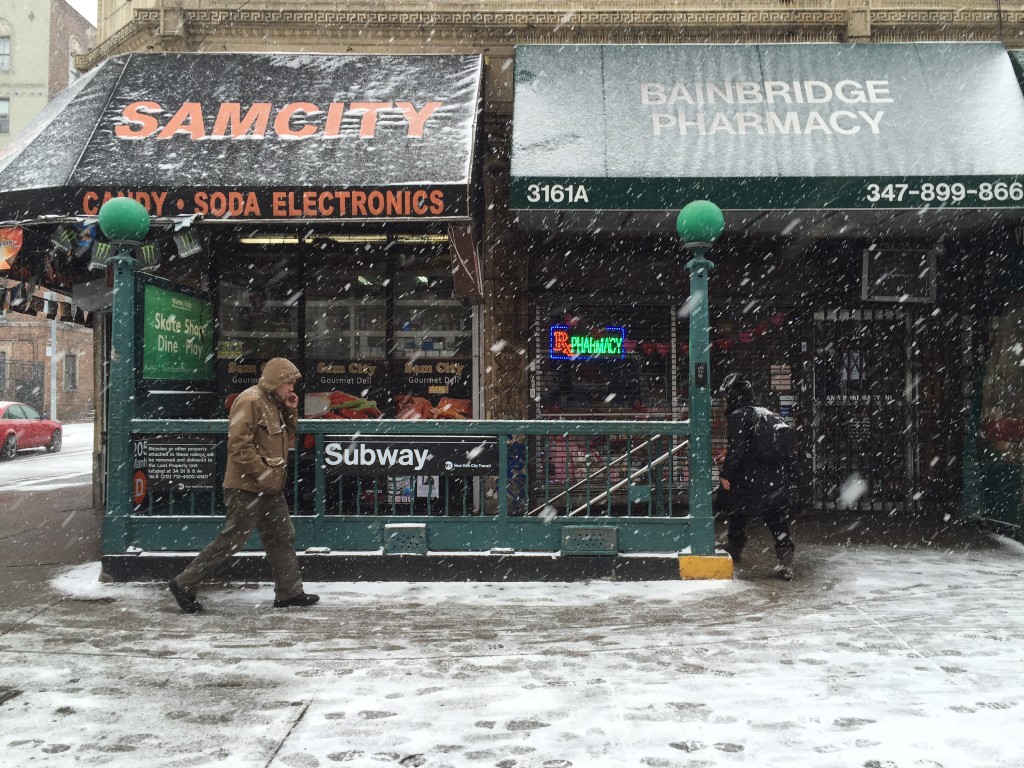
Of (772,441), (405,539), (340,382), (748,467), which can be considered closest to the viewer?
(405,539)

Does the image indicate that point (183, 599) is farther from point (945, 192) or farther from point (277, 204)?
point (945, 192)

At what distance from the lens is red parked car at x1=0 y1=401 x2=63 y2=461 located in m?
21.9

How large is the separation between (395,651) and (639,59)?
7.08m

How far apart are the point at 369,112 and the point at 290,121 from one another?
827mm

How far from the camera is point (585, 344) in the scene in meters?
10.3

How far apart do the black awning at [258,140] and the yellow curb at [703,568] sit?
3.75 meters

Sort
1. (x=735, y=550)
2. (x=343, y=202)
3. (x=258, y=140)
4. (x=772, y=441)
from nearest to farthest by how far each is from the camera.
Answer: (x=772, y=441), (x=735, y=550), (x=343, y=202), (x=258, y=140)

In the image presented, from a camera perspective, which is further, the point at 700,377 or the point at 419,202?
the point at 419,202

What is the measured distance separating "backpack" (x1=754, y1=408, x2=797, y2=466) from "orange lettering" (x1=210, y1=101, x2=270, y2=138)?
18.8 feet

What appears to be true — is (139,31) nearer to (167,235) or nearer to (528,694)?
(167,235)

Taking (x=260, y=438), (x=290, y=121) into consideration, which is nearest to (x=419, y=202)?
(x=290, y=121)

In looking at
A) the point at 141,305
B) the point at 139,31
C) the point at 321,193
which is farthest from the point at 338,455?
the point at 139,31

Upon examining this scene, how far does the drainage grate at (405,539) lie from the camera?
7027mm

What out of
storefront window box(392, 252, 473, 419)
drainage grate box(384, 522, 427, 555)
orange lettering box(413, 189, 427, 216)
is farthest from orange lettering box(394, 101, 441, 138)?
drainage grate box(384, 522, 427, 555)
